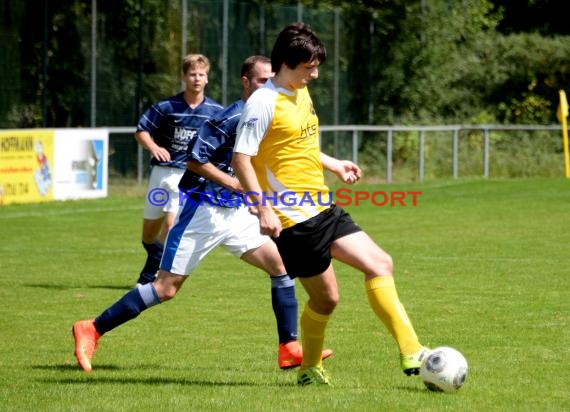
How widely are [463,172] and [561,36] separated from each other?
406 inches

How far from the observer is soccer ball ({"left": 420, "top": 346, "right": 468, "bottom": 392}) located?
6535 millimetres

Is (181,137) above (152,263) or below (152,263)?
above

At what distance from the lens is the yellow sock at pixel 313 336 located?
7055 mm

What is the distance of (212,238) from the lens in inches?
309

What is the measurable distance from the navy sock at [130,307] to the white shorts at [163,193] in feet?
12.3

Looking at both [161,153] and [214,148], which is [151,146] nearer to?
[161,153]

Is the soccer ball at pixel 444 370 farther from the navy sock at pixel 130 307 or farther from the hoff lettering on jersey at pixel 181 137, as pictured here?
the hoff lettering on jersey at pixel 181 137

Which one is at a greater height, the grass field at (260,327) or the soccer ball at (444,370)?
the soccer ball at (444,370)

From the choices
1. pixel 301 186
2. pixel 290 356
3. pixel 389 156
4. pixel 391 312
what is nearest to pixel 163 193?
pixel 290 356

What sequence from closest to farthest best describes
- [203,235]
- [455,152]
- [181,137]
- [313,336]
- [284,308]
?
[313,336] < [203,235] < [284,308] < [181,137] < [455,152]

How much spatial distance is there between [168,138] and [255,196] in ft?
16.3

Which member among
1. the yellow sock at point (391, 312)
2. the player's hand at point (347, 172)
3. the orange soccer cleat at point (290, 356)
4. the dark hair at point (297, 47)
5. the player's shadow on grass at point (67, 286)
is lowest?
the player's shadow on grass at point (67, 286)

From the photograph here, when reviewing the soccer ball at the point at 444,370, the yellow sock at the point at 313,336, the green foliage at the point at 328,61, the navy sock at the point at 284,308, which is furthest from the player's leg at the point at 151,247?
the green foliage at the point at 328,61

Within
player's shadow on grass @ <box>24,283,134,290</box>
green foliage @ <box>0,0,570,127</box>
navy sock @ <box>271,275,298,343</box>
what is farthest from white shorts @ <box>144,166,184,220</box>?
green foliage @ <box>0,0,570,127</box>
